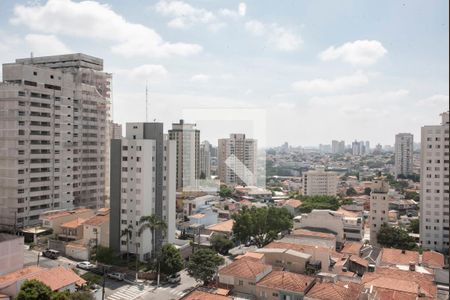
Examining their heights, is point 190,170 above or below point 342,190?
above

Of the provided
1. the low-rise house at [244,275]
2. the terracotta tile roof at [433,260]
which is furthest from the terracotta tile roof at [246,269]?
the terracotta tile roof at [433,260]

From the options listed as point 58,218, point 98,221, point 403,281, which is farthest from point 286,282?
point 58,218

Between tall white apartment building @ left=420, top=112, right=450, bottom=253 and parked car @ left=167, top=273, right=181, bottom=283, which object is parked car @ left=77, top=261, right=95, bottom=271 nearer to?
parked car @ left=167, top=273, right=181, bottom=283

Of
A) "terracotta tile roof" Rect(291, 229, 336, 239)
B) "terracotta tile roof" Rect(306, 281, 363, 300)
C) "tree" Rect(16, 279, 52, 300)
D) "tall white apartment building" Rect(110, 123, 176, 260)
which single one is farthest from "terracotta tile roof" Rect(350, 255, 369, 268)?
"tree" Rect(16, 279, 52, 300)

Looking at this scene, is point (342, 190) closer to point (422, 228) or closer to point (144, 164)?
point (422, 228)

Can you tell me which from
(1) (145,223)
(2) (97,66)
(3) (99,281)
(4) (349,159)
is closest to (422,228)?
(1) (145,223)

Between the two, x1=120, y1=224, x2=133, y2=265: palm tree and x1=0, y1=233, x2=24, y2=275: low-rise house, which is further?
x1=120, y1=224, x2=133, y2=265: palm tree

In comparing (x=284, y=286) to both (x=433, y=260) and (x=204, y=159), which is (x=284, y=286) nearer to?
(x=433, y=260)
